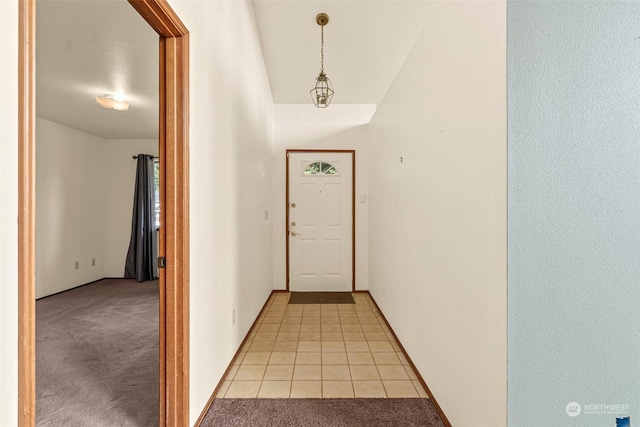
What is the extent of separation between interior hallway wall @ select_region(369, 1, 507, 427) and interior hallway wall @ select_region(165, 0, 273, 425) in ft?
4.31

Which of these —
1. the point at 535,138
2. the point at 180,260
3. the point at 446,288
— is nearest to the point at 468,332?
the point at 446,288

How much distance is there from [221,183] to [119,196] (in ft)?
14.2

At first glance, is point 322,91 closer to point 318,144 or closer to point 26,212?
point 318,144

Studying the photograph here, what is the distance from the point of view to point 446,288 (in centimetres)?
160

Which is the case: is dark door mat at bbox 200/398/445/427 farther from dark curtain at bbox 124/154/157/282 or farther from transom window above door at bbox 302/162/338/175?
dark curtain at bbox 124/154/157/282

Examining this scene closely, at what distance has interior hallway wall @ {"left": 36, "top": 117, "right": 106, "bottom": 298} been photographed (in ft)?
13.6

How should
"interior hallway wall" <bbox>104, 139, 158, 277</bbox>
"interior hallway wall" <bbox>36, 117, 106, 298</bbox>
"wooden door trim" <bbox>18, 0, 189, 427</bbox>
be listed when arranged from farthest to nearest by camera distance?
"interior hallway wall" <bbox>104, 139, 158, 277</bbox> → "interior hallway wall" <bbox>36, 117, 106, 298</bbox> → "wooden door trim" <bbox>18, 0, 189, 427</bbox>

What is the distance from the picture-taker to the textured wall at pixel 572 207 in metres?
1.09

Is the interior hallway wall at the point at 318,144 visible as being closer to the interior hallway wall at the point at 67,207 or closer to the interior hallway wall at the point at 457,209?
the interior hallway wall at the point at 457,209

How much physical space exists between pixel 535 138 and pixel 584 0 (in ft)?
1.84

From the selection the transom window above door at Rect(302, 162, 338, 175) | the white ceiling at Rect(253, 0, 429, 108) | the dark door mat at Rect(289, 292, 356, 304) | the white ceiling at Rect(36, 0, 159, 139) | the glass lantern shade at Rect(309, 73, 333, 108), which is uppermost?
the white ceiling at Rect(253, 0, 429, 108)

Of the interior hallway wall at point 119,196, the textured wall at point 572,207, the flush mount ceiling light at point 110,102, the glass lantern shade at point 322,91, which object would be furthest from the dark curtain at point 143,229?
the textured wall at point 572,207

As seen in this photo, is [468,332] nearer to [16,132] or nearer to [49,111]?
[16,132]
